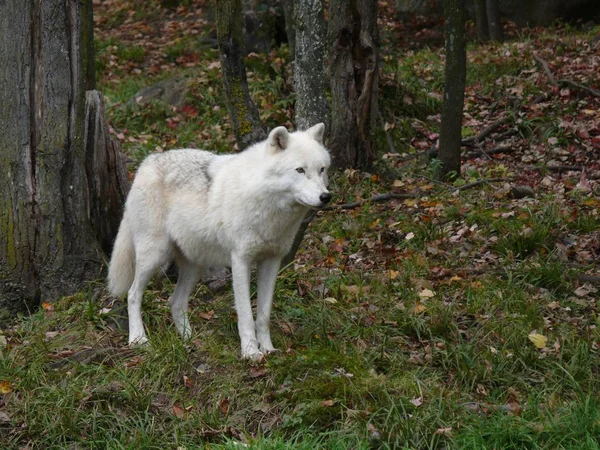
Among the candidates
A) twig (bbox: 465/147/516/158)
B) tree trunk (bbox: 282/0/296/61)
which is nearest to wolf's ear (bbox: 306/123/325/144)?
twig (bbox: 465/147/516/158)

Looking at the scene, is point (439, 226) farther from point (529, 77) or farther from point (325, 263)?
point (529, 77)

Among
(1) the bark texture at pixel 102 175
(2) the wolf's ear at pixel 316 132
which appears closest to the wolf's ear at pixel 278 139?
(2) the wolf's ear at pixel 316 132

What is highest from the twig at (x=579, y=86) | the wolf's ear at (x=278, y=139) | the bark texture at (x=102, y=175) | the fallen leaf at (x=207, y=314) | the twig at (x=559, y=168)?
the wolf's ear at (x=278, y=139)

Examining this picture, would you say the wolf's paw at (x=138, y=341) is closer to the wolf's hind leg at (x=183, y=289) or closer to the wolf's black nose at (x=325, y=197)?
the wolf's hind leg at (x=183, y=289)

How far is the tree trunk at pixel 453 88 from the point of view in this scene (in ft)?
30.8

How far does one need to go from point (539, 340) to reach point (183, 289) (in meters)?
2.81

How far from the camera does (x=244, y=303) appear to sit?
19.7 feet

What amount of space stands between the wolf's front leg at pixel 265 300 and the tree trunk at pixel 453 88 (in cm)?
427

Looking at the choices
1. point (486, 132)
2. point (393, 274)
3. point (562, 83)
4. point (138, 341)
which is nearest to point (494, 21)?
point (562, 83)

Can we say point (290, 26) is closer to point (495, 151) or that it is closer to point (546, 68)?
point (546, 68)

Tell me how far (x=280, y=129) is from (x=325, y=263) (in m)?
2.35

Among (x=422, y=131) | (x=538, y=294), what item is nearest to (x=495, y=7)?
(x=422, y=131)

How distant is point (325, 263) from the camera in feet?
25.5

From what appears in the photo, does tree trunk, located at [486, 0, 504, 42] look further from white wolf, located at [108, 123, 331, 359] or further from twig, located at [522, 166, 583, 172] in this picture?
white wolf, located at [108, 123, 331, 359]
